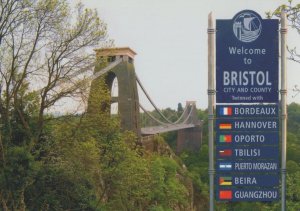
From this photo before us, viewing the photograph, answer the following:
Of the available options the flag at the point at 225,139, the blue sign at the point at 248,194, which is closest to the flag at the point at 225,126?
the flag at the point at 225,139

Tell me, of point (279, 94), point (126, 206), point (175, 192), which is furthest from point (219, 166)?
point (175, 192)

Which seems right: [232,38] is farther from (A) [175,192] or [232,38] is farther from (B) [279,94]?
(A) [175,192]

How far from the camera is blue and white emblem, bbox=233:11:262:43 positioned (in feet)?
27.6

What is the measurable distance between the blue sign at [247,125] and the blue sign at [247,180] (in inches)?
32.9

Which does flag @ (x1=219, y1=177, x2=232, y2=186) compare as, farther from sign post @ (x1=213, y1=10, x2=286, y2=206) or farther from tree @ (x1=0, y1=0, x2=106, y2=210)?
tree @ (x1=0, y1=0, x2=106, y2=210)

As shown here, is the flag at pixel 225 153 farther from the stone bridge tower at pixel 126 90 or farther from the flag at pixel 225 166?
the stone bridge tower at pixel 126 90

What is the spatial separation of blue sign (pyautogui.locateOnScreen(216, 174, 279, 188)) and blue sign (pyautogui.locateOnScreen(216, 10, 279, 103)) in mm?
1358

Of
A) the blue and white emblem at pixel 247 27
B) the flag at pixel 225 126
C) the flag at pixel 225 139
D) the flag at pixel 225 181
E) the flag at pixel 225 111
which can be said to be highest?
the blue and white emblem at pixel 247 27

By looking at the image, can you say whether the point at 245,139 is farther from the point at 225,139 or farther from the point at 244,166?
the point at 244,166

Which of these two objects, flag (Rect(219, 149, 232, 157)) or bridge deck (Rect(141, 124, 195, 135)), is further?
bridge deck (Rect(141, 124, 195, 135))

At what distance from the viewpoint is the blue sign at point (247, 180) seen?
8375 mm

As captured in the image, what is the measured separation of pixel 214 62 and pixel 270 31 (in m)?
1.20

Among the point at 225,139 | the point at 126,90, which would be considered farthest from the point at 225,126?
the point at 126,90

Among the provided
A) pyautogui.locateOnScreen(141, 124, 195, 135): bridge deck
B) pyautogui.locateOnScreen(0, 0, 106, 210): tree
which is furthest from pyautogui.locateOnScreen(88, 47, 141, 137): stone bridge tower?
pyautogui.locateOnScreen(0, 0, 106, 210): tree
